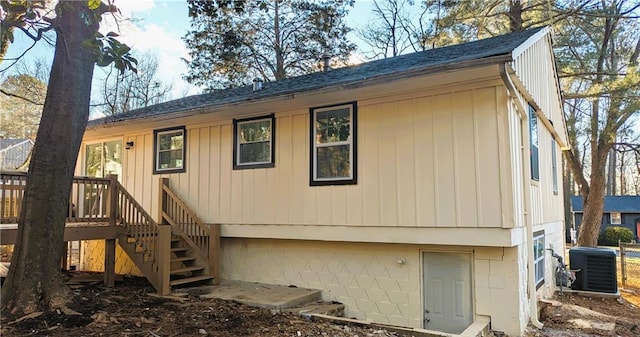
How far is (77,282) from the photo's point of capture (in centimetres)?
744

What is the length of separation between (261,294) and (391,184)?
107 inches

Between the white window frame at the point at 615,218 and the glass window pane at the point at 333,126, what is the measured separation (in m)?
30.1

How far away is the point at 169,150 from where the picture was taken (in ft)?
28.9

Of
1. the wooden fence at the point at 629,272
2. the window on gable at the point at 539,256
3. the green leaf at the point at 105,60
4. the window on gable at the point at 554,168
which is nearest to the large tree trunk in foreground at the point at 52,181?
the green leaf at the point at 105,60

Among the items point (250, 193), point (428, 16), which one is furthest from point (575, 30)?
point (250, 193)

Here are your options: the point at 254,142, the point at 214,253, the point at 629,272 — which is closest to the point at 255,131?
the point at 254,142

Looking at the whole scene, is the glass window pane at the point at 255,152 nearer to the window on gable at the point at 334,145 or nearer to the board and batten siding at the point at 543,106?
the window on gable at the point at 334,145

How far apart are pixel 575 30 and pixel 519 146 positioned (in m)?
9.46

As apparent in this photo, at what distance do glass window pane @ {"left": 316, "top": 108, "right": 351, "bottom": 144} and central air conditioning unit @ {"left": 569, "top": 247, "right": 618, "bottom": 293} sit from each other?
20.7 feet

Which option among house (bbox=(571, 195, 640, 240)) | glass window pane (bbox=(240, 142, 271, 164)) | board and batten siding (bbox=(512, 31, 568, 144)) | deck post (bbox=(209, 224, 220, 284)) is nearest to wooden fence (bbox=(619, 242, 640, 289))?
board and batten siding (bbox=(512, 31, 568, 144))

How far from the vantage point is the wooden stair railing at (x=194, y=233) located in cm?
773

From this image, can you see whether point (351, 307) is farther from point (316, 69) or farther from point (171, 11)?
point (316, 69)

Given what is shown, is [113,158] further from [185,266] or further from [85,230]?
[185,266]

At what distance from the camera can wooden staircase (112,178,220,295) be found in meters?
6.80
